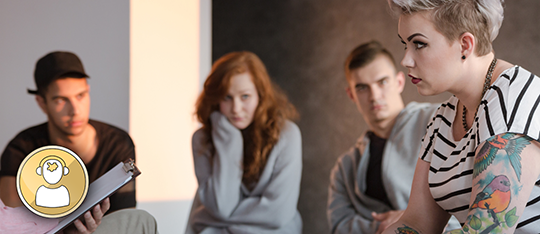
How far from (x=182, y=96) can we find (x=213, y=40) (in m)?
0.36

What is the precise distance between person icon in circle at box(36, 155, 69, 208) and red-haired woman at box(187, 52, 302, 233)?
1.02m

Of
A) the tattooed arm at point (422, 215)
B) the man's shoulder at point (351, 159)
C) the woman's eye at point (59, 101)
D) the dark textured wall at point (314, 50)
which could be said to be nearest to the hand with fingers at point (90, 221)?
the tattooed arm at point (422, 215)

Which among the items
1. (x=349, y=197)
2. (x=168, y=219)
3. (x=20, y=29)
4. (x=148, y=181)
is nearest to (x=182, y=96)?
(x=148, y=181)

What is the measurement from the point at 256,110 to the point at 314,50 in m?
0.57

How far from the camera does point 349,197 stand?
1577 millimetres

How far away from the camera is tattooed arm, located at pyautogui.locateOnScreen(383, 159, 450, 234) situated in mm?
717

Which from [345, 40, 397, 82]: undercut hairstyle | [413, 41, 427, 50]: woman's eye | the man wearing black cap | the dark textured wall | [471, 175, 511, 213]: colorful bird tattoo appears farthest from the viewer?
the dark textured wall

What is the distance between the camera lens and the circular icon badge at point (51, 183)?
525mm

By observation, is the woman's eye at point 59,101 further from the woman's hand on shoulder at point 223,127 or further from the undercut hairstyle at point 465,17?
the undercut hairstyle at point 465,17

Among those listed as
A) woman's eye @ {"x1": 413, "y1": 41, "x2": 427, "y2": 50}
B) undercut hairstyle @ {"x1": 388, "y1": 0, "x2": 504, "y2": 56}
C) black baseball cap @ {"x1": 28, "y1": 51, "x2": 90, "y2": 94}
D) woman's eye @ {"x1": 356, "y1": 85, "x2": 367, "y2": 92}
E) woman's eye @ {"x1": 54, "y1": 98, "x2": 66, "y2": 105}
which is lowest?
woman's eye @ {"x1": 54, "y1": 98, "x2": 66, "y2": 105}

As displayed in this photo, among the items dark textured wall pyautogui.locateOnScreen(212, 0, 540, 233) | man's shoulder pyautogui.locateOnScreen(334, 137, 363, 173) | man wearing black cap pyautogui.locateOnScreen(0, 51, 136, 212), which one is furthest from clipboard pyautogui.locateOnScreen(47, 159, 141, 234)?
dark textured wall pyautogui.locateOnScreen(212, 0, 540, 233)

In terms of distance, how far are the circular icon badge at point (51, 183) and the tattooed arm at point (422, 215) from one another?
1.76 feet

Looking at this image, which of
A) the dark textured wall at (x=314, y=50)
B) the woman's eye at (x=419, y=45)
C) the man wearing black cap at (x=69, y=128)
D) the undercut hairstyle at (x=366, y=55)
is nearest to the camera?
the woman's eye at (x=419, y=45)

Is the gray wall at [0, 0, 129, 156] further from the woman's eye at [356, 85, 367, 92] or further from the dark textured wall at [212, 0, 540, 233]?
the woman's eye at [356, 85, 367, 92]
